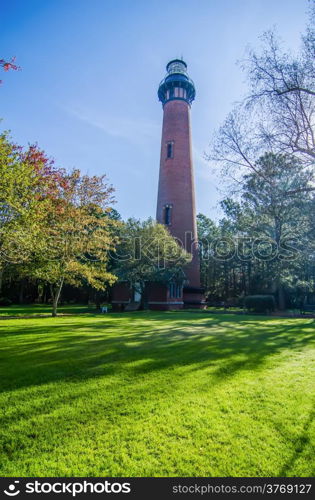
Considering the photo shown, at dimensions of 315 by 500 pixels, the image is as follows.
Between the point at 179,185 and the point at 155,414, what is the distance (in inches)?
991

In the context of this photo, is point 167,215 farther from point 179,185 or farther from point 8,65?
point 8,65

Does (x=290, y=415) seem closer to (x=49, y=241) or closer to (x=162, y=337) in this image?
(x=162, y=337)

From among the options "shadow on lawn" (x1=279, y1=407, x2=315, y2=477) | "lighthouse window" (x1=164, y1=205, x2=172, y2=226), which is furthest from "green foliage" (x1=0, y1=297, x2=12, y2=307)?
"shadow on lawn" (x1=279, y1=407, x2=315, y2=477)

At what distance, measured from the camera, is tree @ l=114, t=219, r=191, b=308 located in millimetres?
21594

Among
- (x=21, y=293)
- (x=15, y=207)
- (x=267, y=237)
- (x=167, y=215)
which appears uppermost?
(x=167, y=215)

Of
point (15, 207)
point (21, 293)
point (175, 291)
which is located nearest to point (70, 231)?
point (15, 207)

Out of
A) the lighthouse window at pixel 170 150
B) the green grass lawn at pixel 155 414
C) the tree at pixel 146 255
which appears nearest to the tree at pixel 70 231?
the tree at pixel 146 255

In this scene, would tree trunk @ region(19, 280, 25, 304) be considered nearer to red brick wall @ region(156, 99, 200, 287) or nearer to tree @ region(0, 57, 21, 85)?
red brick wall @ region(156, 99, 200, 287)

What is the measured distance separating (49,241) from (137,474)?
13890 millimetres

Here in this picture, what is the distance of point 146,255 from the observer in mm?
21578

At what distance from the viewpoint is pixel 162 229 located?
2233 cm

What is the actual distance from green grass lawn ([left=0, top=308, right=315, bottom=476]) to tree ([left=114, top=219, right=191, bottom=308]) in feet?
52.3

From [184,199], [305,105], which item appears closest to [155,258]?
[184,199]
